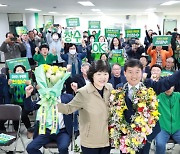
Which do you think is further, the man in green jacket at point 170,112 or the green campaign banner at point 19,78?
the green campaign banner at point 19,78

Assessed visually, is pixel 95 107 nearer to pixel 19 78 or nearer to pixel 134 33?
pixel 19 78

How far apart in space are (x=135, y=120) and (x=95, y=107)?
369 millimetres

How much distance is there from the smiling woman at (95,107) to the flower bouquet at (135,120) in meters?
0.09

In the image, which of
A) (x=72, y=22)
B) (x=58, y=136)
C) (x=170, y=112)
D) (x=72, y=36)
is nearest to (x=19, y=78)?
(x=58, y=136)

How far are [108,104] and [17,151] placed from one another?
2062 millimetres

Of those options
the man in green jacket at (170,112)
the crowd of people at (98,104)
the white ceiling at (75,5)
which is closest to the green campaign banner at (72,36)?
the crowd of people at (98,104)

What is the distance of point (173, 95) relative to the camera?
327 cm

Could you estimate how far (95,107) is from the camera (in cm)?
232

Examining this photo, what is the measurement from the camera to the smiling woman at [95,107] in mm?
2322

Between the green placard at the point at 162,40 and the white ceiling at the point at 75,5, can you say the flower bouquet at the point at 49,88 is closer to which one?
the green placard at the point at 162,40

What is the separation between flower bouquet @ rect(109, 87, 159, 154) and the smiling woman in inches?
3.7

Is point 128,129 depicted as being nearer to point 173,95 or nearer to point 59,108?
point 59,108

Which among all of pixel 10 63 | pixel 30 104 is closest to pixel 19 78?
pixel 10 63

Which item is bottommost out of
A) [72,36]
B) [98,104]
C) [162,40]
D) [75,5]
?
[98,104]
